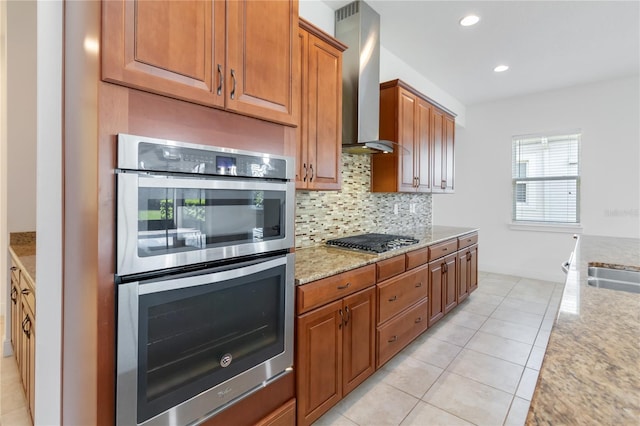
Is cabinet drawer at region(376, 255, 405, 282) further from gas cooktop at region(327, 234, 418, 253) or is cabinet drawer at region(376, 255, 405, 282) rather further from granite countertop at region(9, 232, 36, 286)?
granite countertop at region(9, 232, 36, 286)

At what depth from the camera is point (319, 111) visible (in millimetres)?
2160

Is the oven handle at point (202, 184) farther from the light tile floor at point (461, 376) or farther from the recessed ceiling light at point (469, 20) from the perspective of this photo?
the recessed ceiling light at point (469, 20)

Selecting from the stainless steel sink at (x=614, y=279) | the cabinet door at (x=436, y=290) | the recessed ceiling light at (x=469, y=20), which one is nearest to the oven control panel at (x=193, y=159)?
the stainless steel sink at (x=614, y=279)

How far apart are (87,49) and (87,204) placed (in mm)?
521

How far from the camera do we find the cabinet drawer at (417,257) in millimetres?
2559

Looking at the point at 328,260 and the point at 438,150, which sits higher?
the point at 438,150

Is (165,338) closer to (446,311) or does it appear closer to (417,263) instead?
(417,263)

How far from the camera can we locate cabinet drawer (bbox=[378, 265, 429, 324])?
7.34ft

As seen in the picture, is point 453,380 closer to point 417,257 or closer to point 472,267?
point 417,257

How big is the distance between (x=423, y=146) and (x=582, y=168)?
2.91 meters

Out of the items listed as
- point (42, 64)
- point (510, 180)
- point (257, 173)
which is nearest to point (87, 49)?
point (42, 64)

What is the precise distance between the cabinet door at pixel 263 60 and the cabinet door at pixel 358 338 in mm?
1168

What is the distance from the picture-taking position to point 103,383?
100 cm

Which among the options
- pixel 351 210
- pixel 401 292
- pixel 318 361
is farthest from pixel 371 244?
pixel 318 361
